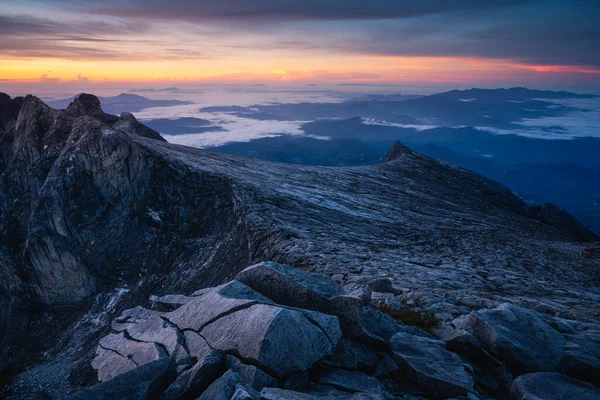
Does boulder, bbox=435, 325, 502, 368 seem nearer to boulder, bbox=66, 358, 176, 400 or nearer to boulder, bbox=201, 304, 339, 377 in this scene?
boulder, bbox=201, 304, 339, 377

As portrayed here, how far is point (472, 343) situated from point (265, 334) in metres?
6.26

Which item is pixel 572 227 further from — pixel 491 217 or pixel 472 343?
pixel 472 343

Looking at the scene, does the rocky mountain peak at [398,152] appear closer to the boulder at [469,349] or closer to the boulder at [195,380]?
the boulder at [469,349]

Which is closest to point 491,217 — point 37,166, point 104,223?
point 104,223

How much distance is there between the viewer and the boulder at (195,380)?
8.99m

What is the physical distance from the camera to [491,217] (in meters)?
50.5

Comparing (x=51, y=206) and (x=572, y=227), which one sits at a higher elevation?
(x=51, y=206)

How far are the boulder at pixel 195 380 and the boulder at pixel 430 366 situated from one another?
4966 mm

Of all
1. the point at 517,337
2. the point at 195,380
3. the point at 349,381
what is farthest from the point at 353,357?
the point at 517,337

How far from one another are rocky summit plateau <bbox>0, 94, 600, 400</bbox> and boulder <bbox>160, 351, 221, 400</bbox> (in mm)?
31

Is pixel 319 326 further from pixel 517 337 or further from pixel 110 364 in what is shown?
pixel 110 364

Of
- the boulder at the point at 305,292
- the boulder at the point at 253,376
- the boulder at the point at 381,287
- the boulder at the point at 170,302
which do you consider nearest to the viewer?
the boulder at the point at 253,376

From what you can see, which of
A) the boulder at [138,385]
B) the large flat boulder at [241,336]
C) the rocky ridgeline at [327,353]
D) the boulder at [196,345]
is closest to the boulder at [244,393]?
the rocky ridgeline at [327,353]

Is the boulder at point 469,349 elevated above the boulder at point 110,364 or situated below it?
above
